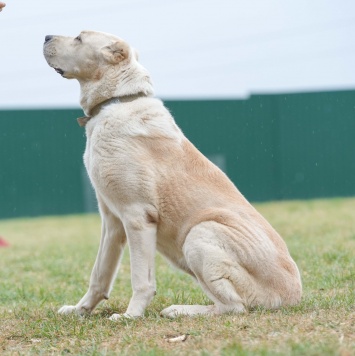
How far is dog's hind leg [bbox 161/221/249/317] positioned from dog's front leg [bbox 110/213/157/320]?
18 cm

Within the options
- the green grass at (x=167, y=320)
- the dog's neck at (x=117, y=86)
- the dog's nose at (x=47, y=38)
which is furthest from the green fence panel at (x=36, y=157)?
the dog's neck at (x=117, y=86)

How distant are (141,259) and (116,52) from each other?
126 centimetres

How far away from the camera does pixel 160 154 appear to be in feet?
14.5

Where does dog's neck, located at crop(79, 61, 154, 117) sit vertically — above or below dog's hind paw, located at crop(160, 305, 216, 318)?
above

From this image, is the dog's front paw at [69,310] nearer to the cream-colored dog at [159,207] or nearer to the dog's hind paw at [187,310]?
the cream-colored dog at [159,207]

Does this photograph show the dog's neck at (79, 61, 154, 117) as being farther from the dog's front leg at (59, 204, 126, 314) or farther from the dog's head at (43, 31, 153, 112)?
the dog's front leg at (59, 204, 126, 314)

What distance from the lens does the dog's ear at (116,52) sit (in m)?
4.62

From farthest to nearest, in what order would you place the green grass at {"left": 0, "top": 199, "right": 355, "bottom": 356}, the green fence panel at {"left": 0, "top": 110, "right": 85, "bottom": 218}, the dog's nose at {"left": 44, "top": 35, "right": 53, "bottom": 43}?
1. the green fence panel at {"left": 0, "top": 110, "right": 85, "bottom": 218}
2. the dog's nose at {"left": 44, "top": 35, "right": 53, "bottom": 43}
3. the green grass at {"left": 0, "top": 199, "right": 355, "bottom": 356}

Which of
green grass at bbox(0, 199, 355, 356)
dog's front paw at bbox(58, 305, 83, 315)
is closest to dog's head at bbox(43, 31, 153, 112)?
dog's front paw at bbox(58, 305, 83, 315)

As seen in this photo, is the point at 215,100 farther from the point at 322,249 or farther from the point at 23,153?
the point at 322,249

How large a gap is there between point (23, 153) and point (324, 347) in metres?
13.7

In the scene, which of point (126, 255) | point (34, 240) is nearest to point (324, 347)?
point (126, 255)

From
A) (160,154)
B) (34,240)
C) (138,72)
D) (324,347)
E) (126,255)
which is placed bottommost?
(34,240)

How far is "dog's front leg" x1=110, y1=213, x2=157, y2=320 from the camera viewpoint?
430 centimetres
